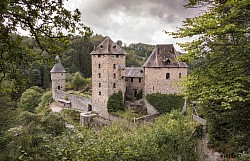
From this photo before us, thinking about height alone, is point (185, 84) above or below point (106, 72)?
below

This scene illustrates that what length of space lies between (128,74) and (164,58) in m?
6.34

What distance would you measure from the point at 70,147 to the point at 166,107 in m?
17.7

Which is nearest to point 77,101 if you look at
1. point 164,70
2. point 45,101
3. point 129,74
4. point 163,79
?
Result: point 129,74

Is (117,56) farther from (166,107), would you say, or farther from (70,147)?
(70,147)

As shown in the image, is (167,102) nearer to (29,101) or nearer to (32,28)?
(32,28)

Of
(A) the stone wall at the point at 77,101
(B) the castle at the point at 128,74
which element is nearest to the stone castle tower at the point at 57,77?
(A) the stone wall at the point at 77,101

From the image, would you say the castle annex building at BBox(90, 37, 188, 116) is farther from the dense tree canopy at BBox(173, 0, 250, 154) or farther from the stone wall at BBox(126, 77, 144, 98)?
the dense tree canopy at BBox(173, 0, 250, 154)

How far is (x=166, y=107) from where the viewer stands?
22953 mm

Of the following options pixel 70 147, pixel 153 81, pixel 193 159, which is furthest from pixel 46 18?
pixel 153 81

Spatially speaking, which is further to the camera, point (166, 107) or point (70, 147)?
point (166, 107)

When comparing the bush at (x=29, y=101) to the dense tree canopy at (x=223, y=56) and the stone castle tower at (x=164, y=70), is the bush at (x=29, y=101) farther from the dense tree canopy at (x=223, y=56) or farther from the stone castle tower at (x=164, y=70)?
the dense tree canopy at (x=223, y=56)

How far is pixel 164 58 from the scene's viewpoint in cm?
2317

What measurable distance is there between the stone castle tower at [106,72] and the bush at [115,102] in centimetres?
46

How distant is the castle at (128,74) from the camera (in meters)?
23.0
